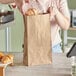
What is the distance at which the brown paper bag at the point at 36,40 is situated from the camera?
1.20 metres

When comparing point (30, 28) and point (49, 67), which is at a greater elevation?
point (30, 28)

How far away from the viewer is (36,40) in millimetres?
1218

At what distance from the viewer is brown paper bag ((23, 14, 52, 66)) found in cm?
120

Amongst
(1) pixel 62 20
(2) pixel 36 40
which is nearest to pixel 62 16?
(1) pixel 62 20

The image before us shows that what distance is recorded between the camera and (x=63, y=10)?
1.50m

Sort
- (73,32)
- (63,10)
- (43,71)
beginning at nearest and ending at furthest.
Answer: (43,71) → (63,10) → (73,32)

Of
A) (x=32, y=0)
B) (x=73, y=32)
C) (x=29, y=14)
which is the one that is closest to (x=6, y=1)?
(x=32, y=0)

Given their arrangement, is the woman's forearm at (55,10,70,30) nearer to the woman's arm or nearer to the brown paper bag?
the woman's arm

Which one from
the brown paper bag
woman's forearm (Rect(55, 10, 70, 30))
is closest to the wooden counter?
the brown paper bag

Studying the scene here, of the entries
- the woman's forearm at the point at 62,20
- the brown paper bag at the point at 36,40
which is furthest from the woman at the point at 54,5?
the brown paper bag at the point at 36,40

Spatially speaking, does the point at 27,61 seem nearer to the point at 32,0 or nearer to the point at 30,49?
the point at 30,49

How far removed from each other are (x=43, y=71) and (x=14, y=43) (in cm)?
222

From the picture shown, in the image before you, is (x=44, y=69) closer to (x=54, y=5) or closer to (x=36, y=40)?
(x=36, y=40)

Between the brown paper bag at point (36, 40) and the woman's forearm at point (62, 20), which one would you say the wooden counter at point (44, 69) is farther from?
the woman's forearm at point (62, 20)
